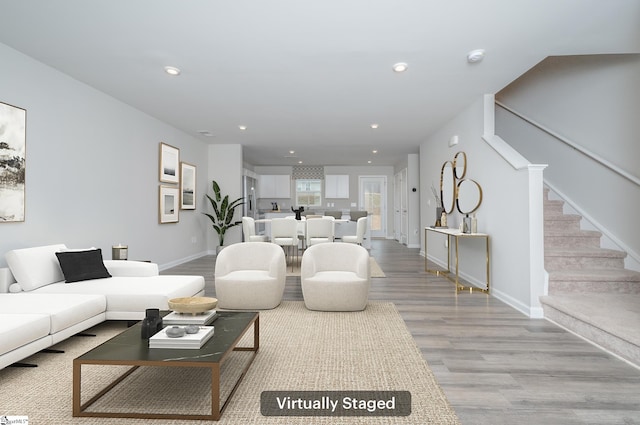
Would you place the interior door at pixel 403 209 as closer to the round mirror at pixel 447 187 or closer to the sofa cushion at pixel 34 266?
the round mirror at pixel 447 187

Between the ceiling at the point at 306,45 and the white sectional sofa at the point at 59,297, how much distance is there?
78.6 inches

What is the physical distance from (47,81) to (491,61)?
15.2 feet

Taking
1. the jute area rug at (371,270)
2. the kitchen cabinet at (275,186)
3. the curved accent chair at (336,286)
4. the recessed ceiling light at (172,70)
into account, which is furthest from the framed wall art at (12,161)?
the kitchen cabinet at (275,186)

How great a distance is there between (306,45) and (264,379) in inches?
109

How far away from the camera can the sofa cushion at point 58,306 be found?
8.09ft

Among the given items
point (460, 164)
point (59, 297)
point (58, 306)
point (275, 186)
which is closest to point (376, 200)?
point (275, 186)

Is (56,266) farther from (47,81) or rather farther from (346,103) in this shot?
(346,103)

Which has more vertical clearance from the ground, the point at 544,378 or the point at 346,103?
the point at 346,103

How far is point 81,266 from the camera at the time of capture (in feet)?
11.2

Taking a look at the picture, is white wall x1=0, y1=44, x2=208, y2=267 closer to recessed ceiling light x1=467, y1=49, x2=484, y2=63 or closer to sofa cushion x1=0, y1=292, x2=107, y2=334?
sofa cushion x1=0, y1=292, x2=107, y2=334

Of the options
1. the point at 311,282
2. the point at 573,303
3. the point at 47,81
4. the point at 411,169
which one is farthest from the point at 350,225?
the point at 47,81

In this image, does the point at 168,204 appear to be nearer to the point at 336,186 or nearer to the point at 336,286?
the point at 336,286

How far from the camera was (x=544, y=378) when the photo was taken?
216cm

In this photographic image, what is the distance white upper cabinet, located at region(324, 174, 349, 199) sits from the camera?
40.2ft
